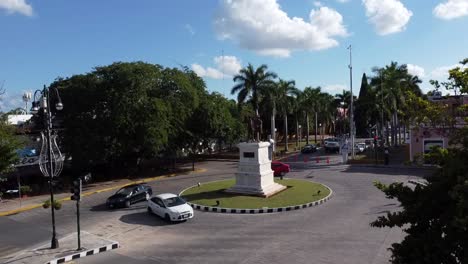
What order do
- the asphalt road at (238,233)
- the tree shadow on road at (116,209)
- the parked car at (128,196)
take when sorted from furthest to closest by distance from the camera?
the parked car at (128,196), the tree shadow on road at (116,209), the asphalt road at (238,233)

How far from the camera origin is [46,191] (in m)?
33.7

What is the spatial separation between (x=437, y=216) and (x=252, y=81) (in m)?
43.2

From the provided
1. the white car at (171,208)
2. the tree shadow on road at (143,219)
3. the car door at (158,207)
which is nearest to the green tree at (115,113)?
the tree shadow on road at (143,219)

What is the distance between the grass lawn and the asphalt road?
1327mm

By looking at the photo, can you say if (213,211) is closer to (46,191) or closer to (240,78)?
(46,191)

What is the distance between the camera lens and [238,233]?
17953 millimetres

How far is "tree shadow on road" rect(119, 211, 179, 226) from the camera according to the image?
20516mm

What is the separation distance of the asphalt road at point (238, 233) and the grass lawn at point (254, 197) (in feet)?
4.36

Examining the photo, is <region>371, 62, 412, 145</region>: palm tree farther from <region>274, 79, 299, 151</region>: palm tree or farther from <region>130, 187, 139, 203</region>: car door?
<region>130, 187, 139, 203</region>: car door

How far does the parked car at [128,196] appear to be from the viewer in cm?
2411

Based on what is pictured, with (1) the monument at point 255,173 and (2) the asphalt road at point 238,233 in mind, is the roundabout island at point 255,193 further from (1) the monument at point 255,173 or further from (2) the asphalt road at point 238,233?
(2) the asphalt road at point 238,233

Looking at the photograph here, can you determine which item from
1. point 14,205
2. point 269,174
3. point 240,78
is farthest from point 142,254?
point 240,78

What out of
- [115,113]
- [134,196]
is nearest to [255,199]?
[134,196]

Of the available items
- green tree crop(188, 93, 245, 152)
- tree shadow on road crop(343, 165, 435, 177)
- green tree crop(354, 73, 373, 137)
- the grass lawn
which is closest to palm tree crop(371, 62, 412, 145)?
green tree crop(354, 73, 373, 137)
